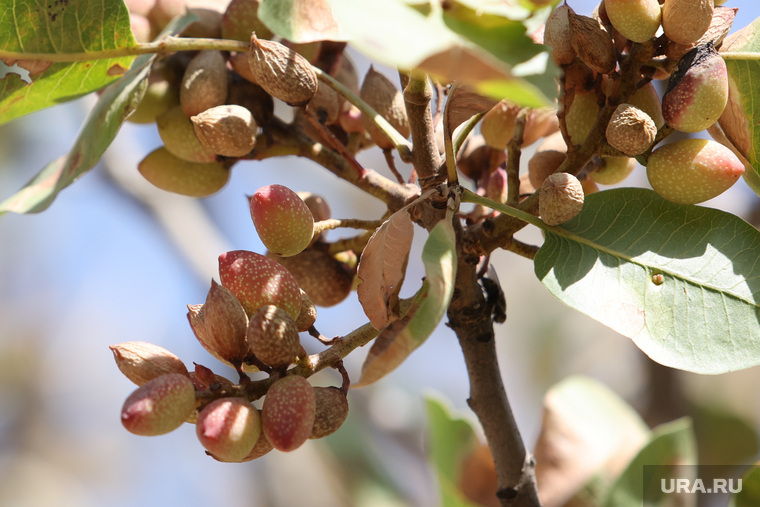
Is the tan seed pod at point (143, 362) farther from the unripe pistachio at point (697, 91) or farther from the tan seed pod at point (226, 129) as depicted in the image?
the unripe pistachio at point (697, 91)

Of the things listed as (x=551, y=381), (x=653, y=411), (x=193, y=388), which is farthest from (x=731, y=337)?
(x=551, y=381)

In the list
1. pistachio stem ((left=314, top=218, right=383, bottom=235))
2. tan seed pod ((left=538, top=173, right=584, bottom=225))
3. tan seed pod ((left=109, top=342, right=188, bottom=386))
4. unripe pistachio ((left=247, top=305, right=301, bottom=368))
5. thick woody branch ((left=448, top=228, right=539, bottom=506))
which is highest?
tan seed pod ((left=538, top=173, right=584, bottom=225))

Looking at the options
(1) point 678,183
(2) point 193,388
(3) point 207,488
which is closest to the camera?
(2) point 193,388

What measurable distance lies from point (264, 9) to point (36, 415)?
393 cm

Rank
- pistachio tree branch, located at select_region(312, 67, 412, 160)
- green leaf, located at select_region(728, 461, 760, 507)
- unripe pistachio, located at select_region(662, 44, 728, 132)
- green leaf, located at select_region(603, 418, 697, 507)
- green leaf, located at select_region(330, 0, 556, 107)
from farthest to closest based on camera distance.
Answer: green leaf, located at select_region(603, 418, 697, 507), green leaf, located at select_region(728, 461, 760, 507), pistachio tree branch, located at select_region(312, 67, 412, 160), unripe pistachio, located at select_region(662, 44, 728, 132), green leaf, located at select_region(330, 0, 556, 107)

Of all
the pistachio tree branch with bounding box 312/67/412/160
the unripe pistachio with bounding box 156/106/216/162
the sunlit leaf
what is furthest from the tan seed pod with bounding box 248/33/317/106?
the sunlit leaf

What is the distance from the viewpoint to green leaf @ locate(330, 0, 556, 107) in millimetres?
391

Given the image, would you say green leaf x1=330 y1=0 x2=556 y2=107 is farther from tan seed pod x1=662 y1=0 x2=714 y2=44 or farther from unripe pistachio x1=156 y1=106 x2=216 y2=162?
unripe pistachio x1=156 y1=106 x2=216 y2=162

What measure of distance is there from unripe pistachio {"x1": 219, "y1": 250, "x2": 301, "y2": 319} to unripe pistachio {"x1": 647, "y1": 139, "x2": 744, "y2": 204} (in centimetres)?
35

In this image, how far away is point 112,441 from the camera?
430cm

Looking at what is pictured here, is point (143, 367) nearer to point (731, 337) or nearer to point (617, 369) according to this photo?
point (731, 337)

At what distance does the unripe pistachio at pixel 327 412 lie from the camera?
0.57 m

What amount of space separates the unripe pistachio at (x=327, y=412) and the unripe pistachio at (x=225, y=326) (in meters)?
0.07

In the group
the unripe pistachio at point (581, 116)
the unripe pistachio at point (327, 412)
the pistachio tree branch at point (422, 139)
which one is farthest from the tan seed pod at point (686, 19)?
the unripe pistachio at point (327, 412)
